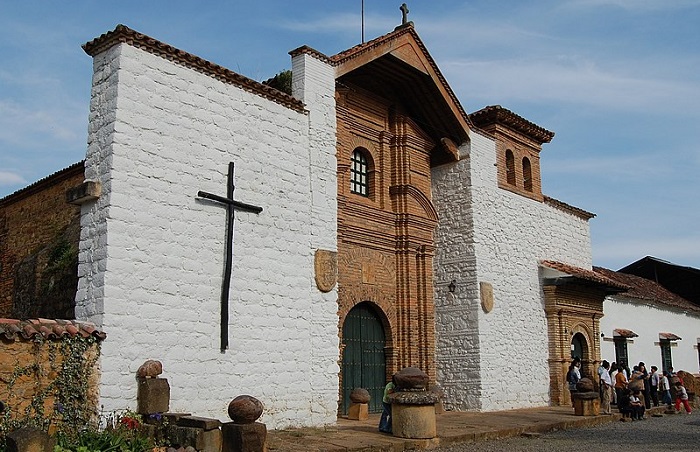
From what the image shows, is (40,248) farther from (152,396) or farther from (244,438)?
(244,438)

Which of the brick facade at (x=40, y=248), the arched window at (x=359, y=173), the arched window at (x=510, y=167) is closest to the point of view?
the brick facade at (x=40, y=248)

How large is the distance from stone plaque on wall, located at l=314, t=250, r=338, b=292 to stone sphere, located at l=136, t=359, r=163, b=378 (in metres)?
3.26

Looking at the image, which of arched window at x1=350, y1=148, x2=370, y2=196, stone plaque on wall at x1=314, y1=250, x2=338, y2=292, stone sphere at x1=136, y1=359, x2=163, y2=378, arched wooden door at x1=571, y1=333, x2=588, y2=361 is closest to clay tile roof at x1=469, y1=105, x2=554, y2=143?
arched window at x1=350, y1=148, x2=370, y2=196

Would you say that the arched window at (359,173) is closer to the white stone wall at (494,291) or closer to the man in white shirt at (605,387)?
the white stone wall at (494,291)

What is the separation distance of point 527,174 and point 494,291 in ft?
12.5

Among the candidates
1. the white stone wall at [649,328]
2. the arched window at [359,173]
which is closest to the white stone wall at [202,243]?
the arched window at [359,173]

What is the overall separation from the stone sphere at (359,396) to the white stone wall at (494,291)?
2991mm

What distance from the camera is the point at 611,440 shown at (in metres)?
A: 10.8

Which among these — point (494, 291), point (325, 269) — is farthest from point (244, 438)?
point (494, 291)

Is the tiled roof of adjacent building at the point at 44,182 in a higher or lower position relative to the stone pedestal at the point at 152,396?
higher

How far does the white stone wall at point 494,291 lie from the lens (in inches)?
570

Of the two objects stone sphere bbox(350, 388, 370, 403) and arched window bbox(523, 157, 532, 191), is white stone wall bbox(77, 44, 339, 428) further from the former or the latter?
arched window bbox(523, 157, 532, 191)

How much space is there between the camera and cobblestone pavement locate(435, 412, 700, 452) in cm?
968

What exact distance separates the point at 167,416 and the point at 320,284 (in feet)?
11.9
